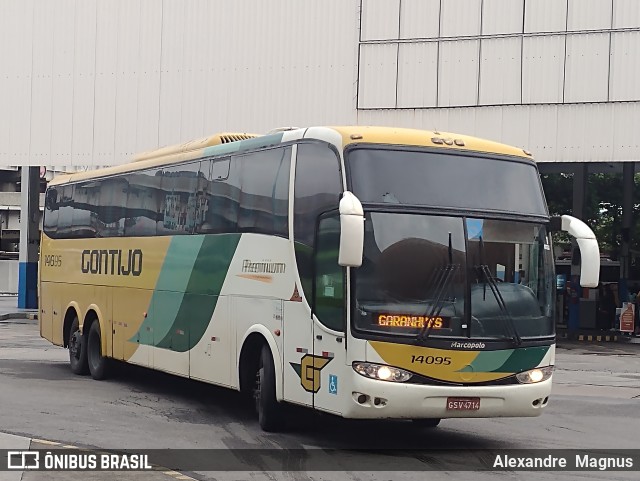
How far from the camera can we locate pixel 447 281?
36.1 feet

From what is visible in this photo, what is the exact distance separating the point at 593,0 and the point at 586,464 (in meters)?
21.8

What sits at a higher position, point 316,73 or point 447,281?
point 316,73

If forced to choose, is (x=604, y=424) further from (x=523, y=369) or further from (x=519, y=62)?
(x=519, y=62)

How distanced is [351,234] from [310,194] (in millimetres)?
1725

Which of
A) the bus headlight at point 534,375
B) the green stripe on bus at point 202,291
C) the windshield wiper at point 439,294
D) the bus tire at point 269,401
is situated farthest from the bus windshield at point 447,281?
the green stripe on bus at point 202,291

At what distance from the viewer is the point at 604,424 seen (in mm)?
14242

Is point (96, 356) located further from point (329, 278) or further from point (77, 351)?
point (329, 278)

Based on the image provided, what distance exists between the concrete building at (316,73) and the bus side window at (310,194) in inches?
744

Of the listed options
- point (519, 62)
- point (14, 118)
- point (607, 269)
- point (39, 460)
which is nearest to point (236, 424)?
point (39, 460)

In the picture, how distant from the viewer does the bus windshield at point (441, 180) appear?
11.2m

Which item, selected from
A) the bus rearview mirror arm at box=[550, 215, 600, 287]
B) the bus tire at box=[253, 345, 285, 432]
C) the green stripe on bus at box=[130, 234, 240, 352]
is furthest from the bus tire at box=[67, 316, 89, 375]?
the bus rearview mirror arm at box=[550, 215, 600, 287]

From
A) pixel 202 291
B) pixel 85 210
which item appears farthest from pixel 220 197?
pixel 85 210

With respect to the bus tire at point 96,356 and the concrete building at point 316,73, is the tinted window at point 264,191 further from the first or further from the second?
the concrete building at point 316,73

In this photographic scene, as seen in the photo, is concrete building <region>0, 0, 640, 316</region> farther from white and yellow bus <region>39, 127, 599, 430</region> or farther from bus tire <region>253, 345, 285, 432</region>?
bus tire <region>253, 345, 285, 432</region>
